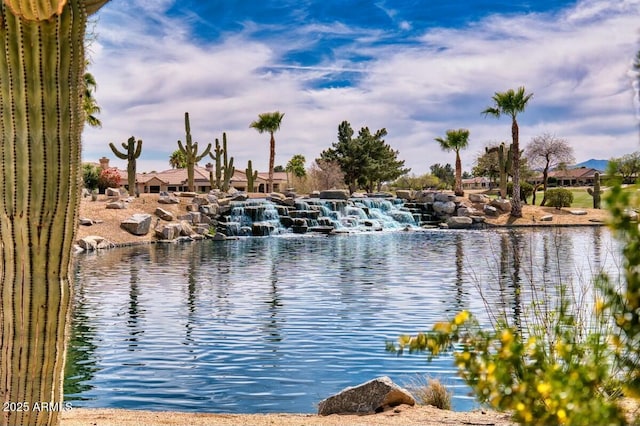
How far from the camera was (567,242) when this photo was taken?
31.7 metres

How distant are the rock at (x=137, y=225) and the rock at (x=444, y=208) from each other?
2231 centimetres

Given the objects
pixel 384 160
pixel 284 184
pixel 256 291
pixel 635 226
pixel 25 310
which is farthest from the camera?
pixel 284 184

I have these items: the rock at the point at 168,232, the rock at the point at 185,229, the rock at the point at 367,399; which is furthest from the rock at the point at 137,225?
the rock at the point at 367,399

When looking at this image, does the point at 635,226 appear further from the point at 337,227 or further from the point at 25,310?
the point at 337,227

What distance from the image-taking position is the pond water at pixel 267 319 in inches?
356

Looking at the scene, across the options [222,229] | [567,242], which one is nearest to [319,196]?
[222,229]

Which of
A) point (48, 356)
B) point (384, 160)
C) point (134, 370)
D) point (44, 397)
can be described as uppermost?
point (384, 160)

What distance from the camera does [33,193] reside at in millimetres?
4996

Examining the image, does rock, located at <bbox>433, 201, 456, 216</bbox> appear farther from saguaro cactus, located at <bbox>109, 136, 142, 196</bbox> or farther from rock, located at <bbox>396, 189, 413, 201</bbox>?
saguaro cactus, located at <bbox>109, 136, 142, 196</bbox>

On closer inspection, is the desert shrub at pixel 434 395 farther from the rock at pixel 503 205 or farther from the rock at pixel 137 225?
the rock at pixel 503 205

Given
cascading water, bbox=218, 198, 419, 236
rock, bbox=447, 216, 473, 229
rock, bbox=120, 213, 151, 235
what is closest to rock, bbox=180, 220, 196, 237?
rock, bbox=120, 213, 151, 235

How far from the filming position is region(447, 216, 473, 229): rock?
4853 centimetres

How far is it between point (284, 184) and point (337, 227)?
162 feet

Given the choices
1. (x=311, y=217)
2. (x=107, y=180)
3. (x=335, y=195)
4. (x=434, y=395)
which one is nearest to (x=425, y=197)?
(x=335, y=195)
